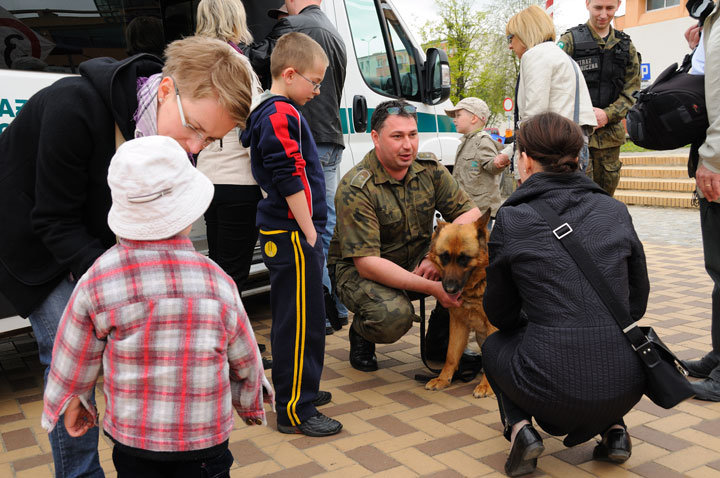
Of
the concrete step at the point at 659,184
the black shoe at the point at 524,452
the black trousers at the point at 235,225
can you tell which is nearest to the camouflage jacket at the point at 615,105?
the black trousers at the point at 235,225

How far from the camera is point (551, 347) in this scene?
2.50m

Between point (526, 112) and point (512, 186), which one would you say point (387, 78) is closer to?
point (526, 112)

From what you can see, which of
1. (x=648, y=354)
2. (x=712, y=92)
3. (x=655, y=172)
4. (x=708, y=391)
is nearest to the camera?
(x=648, y=354)

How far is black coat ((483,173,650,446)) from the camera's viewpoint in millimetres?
2473

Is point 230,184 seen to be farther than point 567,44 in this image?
No

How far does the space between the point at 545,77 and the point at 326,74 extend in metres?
1.51

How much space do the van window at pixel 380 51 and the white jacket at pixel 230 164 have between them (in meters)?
2.09

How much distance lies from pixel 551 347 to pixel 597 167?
120 inches

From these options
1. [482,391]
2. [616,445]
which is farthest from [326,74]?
[616,445]

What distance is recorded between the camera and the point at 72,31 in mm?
3590

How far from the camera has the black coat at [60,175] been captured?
76.9 inches

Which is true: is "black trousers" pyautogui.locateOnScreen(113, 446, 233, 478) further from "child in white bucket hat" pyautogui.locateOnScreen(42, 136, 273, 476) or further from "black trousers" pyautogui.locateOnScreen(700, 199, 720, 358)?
"black trousers" pyautogui.locateOnScreen(700, 199, 720, 358)

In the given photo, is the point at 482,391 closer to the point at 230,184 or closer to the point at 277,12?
the point at 230,184

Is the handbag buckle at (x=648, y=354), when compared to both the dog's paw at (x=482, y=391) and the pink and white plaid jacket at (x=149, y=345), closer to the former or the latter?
the dog's paw at (x=482, y=391)
